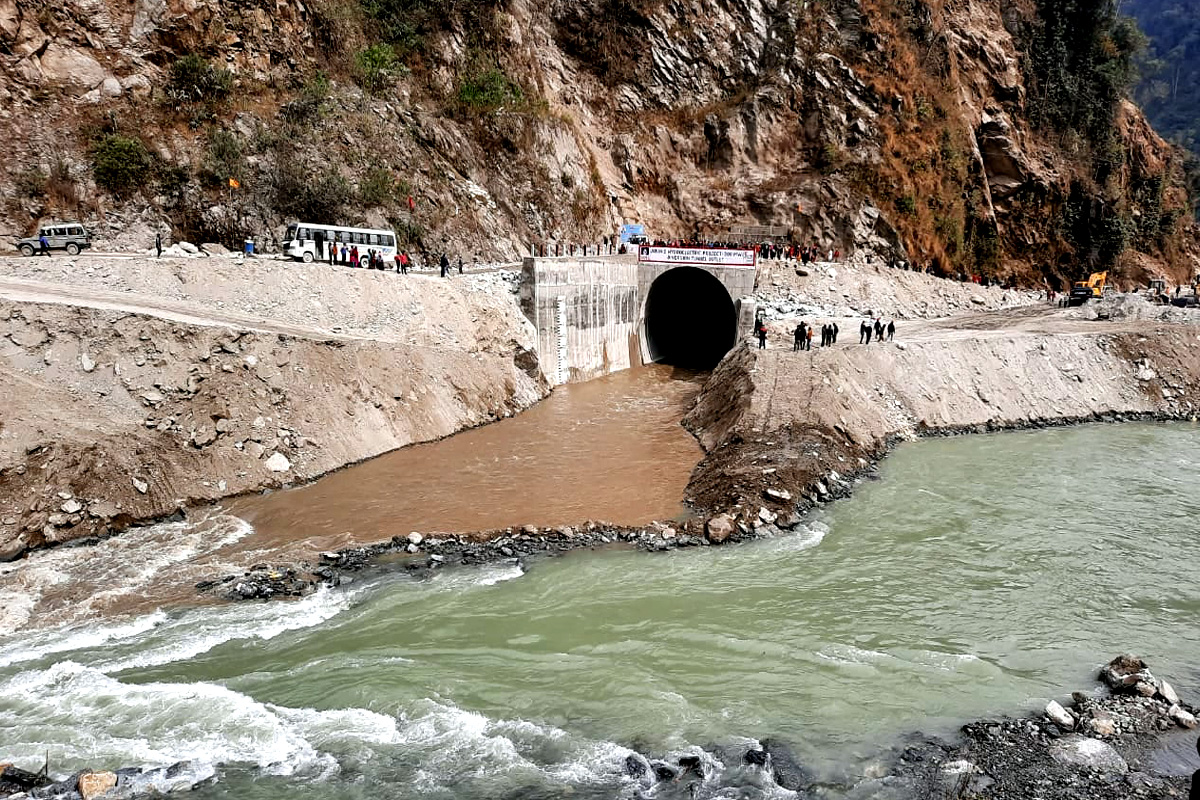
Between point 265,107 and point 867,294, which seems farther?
point 867,294

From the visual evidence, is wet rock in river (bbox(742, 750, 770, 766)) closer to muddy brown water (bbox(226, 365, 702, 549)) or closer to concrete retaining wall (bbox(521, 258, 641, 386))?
muddy brown water (bbox(226, 365, 702, 549))

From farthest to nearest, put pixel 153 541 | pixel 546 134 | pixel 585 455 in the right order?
1. pixel 546 134
2. pixel 585 455
3. pixel 153 541

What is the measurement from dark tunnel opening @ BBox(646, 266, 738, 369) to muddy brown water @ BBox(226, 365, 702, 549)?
11.6m

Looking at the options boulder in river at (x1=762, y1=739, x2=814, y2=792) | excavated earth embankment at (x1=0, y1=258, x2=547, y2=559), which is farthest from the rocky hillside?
boulder in river at (x1=762, y1=739, x2=814, y2=792)

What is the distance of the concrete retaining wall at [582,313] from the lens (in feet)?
103

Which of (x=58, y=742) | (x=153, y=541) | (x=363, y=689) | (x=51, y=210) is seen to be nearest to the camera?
(x=58, y=742)

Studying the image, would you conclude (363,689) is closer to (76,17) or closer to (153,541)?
(153,541)

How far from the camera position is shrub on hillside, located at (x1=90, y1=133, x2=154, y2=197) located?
97.3ft

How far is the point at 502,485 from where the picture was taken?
1997 centimetres

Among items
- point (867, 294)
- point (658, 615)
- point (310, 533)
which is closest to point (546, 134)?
point (867, 294)

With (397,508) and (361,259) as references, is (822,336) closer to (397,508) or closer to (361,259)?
(397,508)

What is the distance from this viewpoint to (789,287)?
119ft

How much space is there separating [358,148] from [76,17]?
494 inches

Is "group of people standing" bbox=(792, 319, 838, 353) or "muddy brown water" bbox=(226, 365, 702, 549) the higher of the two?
"group of people standing" bbox=(792, 319, 838, 353)
